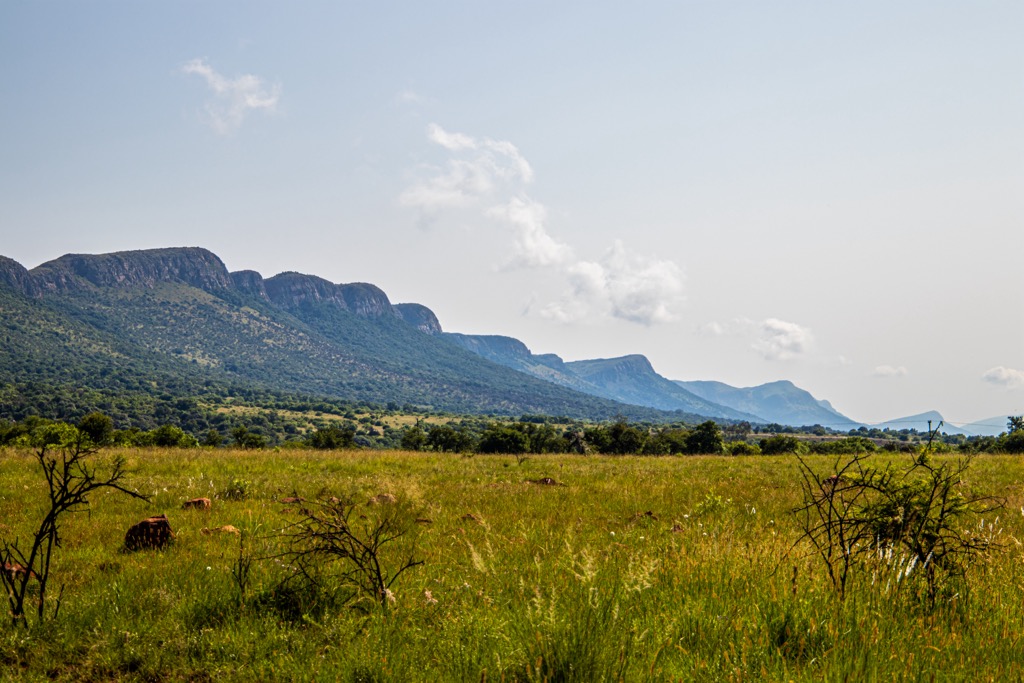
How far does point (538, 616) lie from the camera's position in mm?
3689

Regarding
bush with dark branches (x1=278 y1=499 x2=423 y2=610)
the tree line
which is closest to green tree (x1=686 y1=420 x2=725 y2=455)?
the tree line

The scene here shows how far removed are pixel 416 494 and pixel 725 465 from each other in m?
15.8

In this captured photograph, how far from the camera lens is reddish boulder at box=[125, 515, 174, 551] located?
7.29 meters

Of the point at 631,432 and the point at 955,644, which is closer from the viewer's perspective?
the point at 955,644

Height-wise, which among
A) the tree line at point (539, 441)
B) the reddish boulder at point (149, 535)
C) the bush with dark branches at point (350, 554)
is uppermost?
the bush with dark branches at point (350, 554)

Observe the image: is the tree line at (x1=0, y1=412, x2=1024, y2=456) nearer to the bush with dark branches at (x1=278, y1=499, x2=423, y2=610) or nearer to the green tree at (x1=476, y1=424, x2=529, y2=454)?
the green tree at (x1=476, y1=424, x2=529, y2=454)

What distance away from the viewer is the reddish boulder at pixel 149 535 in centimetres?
729

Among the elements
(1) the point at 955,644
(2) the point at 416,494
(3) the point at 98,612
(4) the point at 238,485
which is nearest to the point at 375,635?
(3) the point at 98,612

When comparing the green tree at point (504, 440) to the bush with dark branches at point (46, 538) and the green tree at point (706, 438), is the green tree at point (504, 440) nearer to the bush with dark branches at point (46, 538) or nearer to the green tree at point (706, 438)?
the green tree at point (706, 438)

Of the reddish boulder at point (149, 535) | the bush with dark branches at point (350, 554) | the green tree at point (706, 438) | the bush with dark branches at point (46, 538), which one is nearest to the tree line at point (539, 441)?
the green tree at point (706, 438)

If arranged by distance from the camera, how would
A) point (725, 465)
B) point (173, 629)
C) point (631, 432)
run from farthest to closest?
A: point (631, 432) < point (725, 465) < point (173, 629)

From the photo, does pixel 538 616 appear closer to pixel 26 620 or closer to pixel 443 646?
pixel 443 646

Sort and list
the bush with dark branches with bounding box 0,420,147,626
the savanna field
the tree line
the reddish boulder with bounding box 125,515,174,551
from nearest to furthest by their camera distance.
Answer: the savanna field → the bush with dark branches with bounding box 0,420,147,626 → the reddish boulder with bounding box 125,515,174,551 → the tree line

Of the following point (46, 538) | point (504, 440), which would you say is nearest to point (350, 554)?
point (46, 538)
